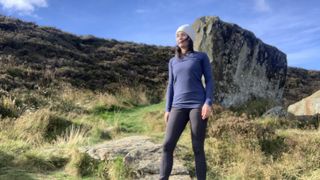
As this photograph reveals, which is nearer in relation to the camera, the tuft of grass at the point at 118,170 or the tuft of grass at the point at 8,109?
the tuft of grass at the point at 118,170

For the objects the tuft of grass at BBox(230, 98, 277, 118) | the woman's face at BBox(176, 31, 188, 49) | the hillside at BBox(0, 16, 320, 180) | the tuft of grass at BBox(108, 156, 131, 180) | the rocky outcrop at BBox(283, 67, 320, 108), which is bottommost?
the tuft of grass at BBox(108, 156, 131, 180)

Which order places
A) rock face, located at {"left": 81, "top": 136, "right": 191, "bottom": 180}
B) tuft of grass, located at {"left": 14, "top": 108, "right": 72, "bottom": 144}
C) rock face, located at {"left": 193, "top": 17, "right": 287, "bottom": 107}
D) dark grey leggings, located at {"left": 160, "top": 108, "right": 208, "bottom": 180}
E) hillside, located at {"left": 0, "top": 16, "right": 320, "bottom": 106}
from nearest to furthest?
1. dark grey leggings, located at {"left": 160, "top": 108, "right": 208, "bottom": 180}
2. rock face, located at {"left": 81, "top": 136, "right": 191, "bottom": 180}
3. tuft of grass, located at {"left": 14, "top": 108, "right": 72, "bottom": 144}
4. rock face, located at {"left": 193, "top": 17, "right": 287, "bottom": 107}
5. hillside, located at {"left": 0, "top": 16, "right": 320, "bottom": 106}

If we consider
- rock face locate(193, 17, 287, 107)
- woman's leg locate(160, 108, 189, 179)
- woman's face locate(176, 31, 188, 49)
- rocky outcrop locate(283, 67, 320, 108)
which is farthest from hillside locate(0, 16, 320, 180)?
rocky outcrop locate(283, 67, 320, 108)

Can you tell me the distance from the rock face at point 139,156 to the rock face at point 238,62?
14.8 feet

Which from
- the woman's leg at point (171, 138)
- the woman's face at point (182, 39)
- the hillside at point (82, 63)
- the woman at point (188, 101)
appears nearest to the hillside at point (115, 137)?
the hillside at point (82, 63)

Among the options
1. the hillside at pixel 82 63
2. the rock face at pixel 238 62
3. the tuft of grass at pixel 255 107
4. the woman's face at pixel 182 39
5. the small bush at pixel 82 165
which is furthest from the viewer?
the hillside at pixel 82 63

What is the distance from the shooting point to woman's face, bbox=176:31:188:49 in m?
5.86

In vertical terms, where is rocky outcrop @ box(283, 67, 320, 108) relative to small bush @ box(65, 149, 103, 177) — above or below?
above

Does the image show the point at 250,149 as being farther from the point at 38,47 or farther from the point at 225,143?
the point at 38,47

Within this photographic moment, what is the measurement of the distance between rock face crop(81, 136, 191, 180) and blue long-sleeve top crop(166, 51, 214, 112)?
1.57 metres

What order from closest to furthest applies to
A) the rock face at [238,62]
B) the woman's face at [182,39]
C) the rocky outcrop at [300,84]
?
the woman's face at [182,39] < the rock face at [238,62] < the rocky outcrop at [300,84]

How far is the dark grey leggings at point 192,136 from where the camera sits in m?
5.66

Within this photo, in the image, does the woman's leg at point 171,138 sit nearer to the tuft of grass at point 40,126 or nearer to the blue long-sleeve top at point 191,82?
the blue long-sleeve top at point 191,82

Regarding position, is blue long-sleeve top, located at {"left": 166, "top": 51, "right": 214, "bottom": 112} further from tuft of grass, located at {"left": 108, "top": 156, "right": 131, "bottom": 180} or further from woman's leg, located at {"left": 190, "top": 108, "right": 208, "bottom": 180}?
tuft of grass, located at {"left": 108, "top": 156, "right": 131, "bottom": 180}
